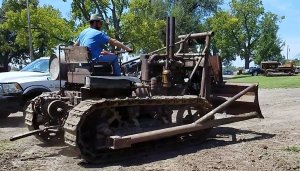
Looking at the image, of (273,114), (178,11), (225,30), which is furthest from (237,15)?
(273,114)

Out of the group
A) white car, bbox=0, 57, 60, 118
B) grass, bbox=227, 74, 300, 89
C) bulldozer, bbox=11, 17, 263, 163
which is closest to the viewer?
bulldozer, bbox=11, 17, 263, 163

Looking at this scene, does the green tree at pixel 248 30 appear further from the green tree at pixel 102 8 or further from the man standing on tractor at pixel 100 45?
the man standing on tractor at pixel 100 45

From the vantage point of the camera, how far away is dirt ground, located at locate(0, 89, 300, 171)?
672cm

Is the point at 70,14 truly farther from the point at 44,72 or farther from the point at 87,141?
the point at 87,141

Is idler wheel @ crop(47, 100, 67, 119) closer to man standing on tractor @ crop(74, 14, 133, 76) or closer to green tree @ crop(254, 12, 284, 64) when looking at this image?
man standing on tractor @ crop(74, 14, 133, 76)

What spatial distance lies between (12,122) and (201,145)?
20.6 feet

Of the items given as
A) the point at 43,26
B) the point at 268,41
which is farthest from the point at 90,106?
the point at 268,41

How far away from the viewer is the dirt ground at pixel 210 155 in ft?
22.1

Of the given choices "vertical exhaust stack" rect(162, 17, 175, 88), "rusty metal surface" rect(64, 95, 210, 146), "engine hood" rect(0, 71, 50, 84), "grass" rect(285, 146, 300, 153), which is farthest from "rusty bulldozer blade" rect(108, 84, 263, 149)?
"engine hood" rect(0, 71, 50, 84)

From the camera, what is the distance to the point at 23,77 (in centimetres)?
1216

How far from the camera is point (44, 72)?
12789mm

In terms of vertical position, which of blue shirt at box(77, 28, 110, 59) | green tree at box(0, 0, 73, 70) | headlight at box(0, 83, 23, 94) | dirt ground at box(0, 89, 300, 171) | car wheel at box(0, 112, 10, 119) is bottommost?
dirt ground at box(0, 89, 300, 171)

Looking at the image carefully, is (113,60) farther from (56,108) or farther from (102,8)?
(102,8)

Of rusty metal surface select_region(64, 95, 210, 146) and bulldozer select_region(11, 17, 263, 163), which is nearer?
rusty metal surface select_region(64, 95, 210, 146)
